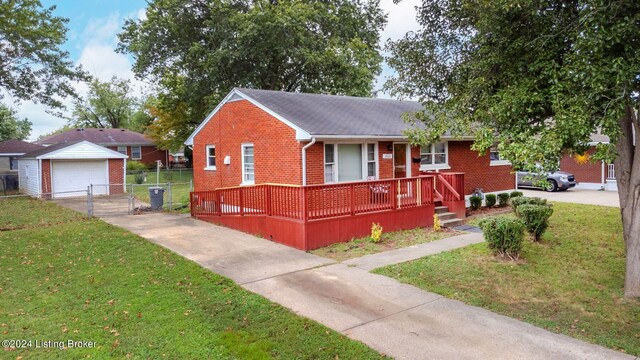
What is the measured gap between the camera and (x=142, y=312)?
19.4ft

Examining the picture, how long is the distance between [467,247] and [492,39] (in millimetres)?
4650

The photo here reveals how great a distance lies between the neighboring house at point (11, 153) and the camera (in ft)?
107

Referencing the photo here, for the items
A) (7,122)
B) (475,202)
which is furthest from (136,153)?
(475,202)

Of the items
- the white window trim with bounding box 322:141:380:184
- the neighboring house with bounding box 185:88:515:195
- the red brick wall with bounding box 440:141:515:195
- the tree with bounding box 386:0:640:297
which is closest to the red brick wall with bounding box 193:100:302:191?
the neighboring house with bounding box 185:88:515:195

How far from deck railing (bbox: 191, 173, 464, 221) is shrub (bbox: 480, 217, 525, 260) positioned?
10.8 ft

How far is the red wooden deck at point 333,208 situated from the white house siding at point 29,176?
15.6 meters

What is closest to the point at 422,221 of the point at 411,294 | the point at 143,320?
the point at 411,294

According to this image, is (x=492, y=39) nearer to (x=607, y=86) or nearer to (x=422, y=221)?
(x=607, y=86)

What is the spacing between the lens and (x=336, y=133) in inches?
483

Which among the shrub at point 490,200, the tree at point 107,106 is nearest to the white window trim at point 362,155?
the shrub at point 490,200

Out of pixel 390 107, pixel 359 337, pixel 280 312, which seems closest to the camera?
pixel 359 337

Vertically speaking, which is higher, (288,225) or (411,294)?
(288,225)

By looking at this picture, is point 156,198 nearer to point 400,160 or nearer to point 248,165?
point 248,165

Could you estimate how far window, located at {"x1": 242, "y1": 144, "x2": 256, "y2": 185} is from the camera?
1484cm
